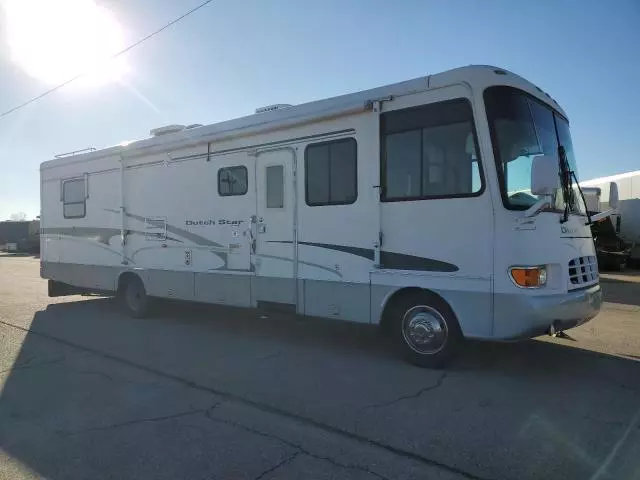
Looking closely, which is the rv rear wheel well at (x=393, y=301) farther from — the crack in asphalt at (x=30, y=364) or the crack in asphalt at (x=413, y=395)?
the crack in asphalt at (x=30, y=364)

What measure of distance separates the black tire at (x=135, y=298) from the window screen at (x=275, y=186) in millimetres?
3464

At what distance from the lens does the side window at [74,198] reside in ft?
35.2

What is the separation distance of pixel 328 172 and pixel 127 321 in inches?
197

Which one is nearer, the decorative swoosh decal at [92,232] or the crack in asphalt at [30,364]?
the crack in asphalt at [30,364]

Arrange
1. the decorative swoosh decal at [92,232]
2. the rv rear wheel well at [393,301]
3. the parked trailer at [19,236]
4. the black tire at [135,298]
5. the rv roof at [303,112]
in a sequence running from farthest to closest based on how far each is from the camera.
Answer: the parked trailer at [19,236] < the decorative swoosh decal at [92,232] < the black tire at [135,298] < the rv rear wheel well at [393,301] < the rv roof at [303,112]

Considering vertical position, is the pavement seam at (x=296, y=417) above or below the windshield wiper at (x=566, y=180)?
below

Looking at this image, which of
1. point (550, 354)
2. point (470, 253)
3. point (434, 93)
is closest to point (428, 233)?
point (470, 253)

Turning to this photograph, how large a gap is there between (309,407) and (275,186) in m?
3.56

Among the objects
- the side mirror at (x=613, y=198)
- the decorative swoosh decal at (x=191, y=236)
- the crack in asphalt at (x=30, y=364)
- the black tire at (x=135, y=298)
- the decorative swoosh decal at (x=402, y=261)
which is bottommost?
the crack in asphalt at (x=30, y=364)

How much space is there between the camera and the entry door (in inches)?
289

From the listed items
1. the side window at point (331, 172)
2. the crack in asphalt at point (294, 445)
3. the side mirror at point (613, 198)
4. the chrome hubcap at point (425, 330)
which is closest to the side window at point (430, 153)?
the side window at point (331, 172)

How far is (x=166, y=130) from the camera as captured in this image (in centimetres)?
950

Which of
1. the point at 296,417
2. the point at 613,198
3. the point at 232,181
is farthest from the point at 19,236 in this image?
the point at 613,198

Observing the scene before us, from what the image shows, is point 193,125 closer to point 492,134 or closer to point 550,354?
point 492,134
